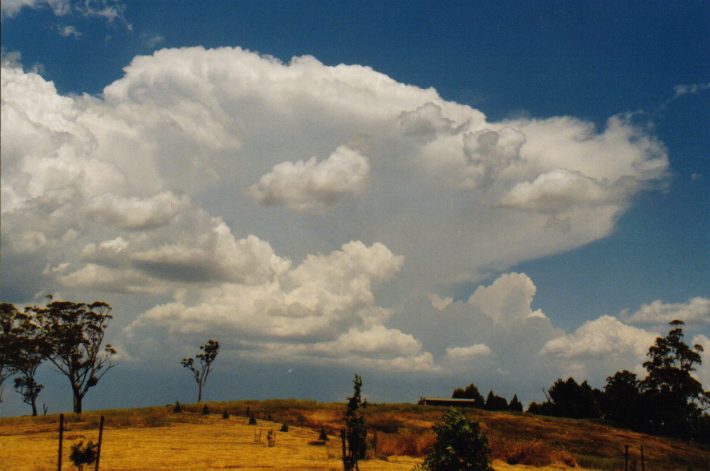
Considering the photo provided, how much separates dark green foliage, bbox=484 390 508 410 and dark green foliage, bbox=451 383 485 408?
1.44 m

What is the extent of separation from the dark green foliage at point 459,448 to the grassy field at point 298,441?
9.01 meters

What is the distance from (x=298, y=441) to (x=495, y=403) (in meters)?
51.4

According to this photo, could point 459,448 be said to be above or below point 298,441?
above

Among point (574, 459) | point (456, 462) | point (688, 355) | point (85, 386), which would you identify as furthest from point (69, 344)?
point (688, 355)

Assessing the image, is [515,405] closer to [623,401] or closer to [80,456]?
[623,401]

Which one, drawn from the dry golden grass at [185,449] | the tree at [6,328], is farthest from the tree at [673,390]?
the tree at [6,328]

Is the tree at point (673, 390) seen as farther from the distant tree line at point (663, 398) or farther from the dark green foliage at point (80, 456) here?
the dark green foliage at point (80, 456)

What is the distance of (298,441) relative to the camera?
41.4m

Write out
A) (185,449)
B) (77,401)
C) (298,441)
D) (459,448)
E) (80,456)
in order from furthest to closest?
1. (77,401)
2. (298,441)
3. (185,449)
4. (80,456)
5. (459,448)

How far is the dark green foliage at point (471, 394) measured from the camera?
87.6 m

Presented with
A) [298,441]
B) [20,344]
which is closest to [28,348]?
[20,344]

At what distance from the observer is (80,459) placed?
25.2 m

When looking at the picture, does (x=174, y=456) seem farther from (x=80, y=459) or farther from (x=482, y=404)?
(x=482, y=404)

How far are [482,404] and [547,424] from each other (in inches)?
906
